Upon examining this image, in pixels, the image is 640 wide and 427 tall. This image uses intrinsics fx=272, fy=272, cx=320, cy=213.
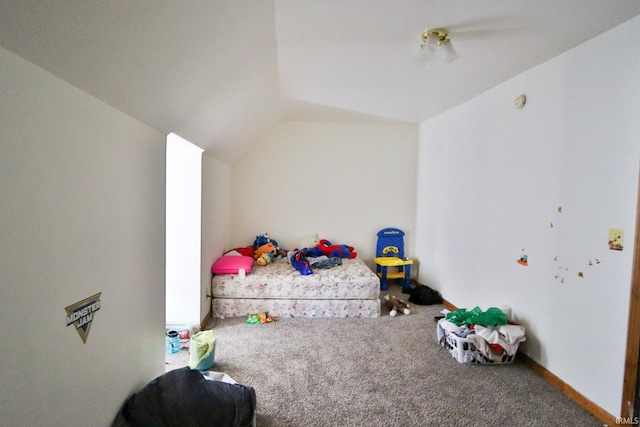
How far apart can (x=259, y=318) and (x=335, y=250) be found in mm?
1348

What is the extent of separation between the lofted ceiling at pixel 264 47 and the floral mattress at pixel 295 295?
145 centimetres

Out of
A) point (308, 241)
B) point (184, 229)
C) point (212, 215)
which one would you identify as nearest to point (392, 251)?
point (308, 241)

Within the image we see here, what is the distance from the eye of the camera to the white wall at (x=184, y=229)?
252cm

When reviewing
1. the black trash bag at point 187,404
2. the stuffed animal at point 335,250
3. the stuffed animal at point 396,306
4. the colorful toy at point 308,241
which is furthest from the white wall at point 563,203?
the black trash bag at point 187,404

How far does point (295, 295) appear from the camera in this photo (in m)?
2.93

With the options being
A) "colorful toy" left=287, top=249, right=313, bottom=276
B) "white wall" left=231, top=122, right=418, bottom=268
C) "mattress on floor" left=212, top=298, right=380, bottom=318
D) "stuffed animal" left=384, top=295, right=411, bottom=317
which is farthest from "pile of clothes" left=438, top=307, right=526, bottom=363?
"white wall" left=231, top=122, right=418, bottom=268

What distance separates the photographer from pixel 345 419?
1.60 metres

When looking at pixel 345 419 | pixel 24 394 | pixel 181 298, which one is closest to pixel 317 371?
pixel 345 419

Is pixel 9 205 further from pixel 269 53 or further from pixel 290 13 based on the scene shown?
pixel 269 53

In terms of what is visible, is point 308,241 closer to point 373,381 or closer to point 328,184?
point 328,184

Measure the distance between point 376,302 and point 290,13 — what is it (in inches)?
105

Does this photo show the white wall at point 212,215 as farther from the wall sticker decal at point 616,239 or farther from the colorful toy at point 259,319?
the wall sticker decal at point 616,239

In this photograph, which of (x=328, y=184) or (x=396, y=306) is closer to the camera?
(x=396, y=306)

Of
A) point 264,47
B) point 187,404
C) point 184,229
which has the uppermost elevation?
point 264,47
